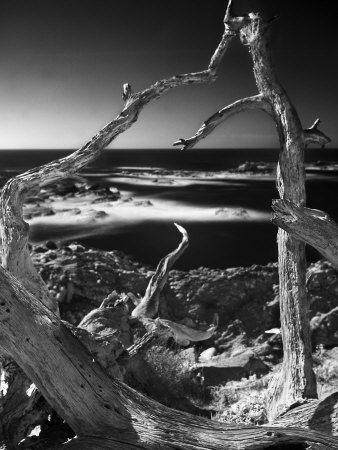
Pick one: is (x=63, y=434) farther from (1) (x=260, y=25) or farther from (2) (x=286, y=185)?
(1) (x=260, y=25)

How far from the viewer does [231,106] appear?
8.45ft

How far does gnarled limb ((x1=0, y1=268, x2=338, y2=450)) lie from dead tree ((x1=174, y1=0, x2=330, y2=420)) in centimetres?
98

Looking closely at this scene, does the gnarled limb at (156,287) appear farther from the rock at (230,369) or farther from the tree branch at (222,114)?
the tree branch at (222,114)

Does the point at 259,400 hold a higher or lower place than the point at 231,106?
lower

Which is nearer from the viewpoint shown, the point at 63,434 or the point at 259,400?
the point at 63,434

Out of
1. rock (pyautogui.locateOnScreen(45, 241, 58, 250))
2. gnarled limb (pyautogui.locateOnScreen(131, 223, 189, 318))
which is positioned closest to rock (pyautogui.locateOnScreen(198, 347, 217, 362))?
gnarled limb (pyautogui.locateOnScreen(131, 223, 189, 318))

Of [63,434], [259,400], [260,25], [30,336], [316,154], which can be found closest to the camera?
[30,336]

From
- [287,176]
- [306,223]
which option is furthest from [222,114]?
[306,223]

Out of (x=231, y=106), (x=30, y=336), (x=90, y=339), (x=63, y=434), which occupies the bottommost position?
(x=63, y=434)

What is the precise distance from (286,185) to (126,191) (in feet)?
22.4

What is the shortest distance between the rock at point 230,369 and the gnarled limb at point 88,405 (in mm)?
1809

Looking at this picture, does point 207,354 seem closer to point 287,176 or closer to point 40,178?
point 287,176

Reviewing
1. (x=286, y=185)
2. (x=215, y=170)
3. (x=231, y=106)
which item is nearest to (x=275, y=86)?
(x=231, y=106)

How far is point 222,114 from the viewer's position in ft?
8.44
